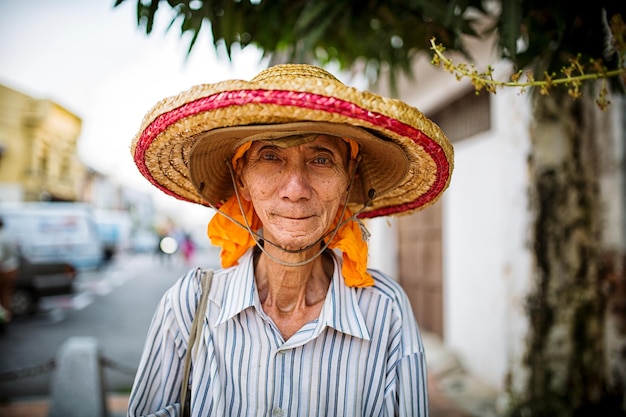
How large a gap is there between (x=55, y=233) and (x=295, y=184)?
1241 centimetres

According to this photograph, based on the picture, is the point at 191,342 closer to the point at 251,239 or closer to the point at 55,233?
the point at 251,239

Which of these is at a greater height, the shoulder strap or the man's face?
the man's face

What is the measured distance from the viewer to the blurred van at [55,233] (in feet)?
36.0

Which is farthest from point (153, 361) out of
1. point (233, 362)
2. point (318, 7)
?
point (318, 7)

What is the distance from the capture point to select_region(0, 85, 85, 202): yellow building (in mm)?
19219

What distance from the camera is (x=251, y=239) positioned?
70.4 inches

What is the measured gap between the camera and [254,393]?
1502 millimetres

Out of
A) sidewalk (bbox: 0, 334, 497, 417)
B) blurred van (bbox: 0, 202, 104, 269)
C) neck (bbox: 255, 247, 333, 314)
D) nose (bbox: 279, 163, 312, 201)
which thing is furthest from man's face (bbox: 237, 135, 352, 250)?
blurred van (bbox: 0, 202, 104, 269)

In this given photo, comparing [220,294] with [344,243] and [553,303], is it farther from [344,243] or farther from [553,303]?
[553,303]

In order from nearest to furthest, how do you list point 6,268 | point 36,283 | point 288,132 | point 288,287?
point 288,132 → point 288,287 → point 6,268 → point 36,283

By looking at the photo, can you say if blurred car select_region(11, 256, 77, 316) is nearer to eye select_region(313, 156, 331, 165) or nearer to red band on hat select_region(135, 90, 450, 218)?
red band on hat select_region(135, 90, 450, 218)

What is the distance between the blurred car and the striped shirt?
31.0 feet

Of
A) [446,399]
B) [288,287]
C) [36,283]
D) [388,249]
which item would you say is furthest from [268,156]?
[36,283]

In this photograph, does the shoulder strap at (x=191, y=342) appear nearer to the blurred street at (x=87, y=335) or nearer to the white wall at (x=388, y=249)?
the blurred street at (x=87, y=335)
